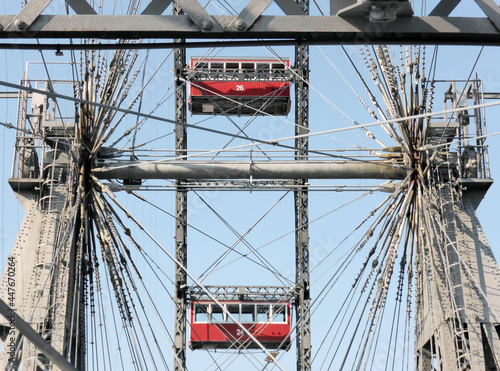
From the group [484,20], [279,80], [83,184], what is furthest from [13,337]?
[279,80]

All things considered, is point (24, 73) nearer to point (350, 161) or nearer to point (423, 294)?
point (350, 161)

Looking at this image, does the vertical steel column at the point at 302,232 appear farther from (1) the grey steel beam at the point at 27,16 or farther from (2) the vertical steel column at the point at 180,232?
(1) the grey steel beam at the point at 27,16

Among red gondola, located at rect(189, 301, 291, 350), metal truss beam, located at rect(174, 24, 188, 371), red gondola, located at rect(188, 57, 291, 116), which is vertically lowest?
red gondola, located at rect(189, 301, 291, 350)

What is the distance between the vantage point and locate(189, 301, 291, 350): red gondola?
27.7m

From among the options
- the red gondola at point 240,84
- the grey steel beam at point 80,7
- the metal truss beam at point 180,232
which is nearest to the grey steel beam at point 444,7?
the grey steel beam at point 80,7

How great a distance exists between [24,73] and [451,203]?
28.7 ft

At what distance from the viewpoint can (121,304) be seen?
17.8 metres

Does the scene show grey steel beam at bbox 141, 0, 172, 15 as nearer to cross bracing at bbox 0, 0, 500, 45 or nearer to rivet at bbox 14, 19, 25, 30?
cross bracing at bbox 0, 0, 500, 45

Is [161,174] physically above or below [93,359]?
above

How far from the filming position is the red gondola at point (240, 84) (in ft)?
91.7

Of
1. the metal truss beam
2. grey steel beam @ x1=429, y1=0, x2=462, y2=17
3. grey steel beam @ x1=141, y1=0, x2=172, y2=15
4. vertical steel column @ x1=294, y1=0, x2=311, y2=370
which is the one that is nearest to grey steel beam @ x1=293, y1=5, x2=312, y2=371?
vertical steel column @ x1=294, y1=0, x2=311, y2=370

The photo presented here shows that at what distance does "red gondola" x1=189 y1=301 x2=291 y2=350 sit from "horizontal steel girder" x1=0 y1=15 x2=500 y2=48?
19134 mm

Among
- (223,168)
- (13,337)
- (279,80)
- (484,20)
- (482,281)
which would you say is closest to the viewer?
(484,20)

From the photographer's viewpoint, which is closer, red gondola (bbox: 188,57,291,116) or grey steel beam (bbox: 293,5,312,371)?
grey steel beam (bbox: 293,5,312,371)
